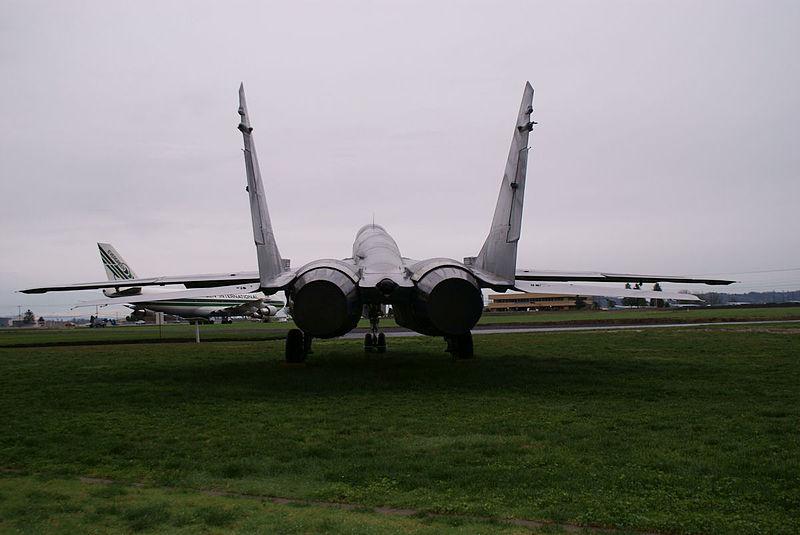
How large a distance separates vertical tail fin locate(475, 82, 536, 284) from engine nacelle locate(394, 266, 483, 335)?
1.57m

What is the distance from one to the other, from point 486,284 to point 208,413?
5.19 m

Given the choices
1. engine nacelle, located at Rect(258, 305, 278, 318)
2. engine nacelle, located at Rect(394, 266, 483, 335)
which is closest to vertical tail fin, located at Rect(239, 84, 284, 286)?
engine nacelle, located at Rect(394, 266, 483, 335)

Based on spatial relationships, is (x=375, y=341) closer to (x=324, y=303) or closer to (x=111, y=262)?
(x=324, y=303)

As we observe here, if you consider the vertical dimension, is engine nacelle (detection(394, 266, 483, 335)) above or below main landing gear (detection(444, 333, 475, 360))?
above

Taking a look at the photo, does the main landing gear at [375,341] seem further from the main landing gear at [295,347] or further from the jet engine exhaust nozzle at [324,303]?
the jet engine exhaust nozzle at [324,303]

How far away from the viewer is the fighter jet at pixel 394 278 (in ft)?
31.5

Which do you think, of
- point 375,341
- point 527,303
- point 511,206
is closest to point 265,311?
point 375,341

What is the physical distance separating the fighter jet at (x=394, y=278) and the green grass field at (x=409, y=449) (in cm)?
116

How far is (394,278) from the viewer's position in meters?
10.2

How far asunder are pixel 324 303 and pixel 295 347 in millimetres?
4369

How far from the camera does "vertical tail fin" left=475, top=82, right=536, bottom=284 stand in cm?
1112

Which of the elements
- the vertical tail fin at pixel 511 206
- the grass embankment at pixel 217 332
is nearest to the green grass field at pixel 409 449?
the vertical tail fin at pixel 511 206

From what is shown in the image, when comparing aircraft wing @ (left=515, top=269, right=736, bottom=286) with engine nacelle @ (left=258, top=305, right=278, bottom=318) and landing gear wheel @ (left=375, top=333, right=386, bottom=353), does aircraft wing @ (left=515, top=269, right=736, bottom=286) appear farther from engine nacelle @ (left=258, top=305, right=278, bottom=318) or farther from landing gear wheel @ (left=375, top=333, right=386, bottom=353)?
engine nacelle @ (left=258, top=305, right=278, bottom=318)

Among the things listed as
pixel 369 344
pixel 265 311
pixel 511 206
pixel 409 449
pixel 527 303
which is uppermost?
pixel 511 206
